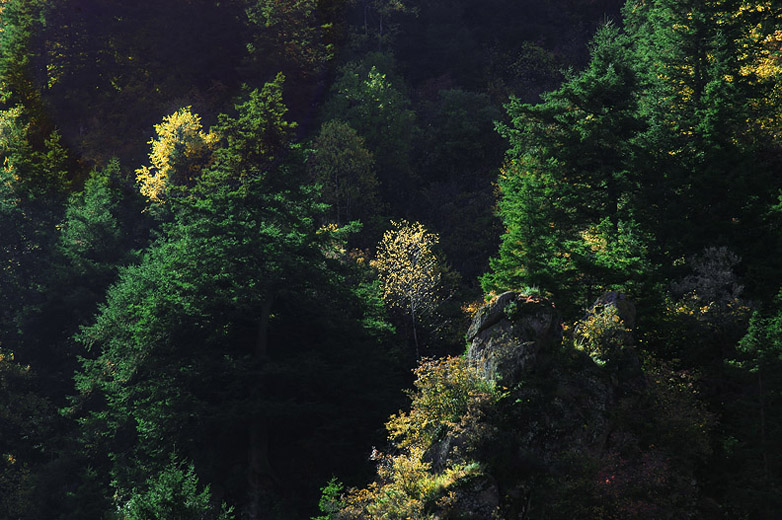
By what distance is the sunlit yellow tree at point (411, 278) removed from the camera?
4084cm

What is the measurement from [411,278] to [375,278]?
11.0ft

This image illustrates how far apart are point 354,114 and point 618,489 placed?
47935 mm

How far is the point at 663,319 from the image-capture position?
76.6 ft

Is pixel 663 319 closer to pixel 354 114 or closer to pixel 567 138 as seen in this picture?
pixel 567 138

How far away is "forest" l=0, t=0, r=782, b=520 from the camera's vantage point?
67.5 ft

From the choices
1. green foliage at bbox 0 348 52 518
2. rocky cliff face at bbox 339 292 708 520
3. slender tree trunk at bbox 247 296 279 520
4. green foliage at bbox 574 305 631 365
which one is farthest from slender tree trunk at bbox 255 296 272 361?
green foliage at bbox 574 305 631 365

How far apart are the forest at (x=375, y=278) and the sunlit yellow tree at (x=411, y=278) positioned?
191 millimetres

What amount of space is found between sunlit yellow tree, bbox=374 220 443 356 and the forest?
191mm

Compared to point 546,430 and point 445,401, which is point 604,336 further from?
point 445,401

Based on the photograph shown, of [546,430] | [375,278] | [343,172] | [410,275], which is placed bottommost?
[546,430]

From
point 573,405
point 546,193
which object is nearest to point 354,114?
point 546,193

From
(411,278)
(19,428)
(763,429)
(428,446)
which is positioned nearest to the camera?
(763,429)

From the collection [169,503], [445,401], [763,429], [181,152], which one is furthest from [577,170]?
[181,152]

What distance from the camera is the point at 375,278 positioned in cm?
4381
